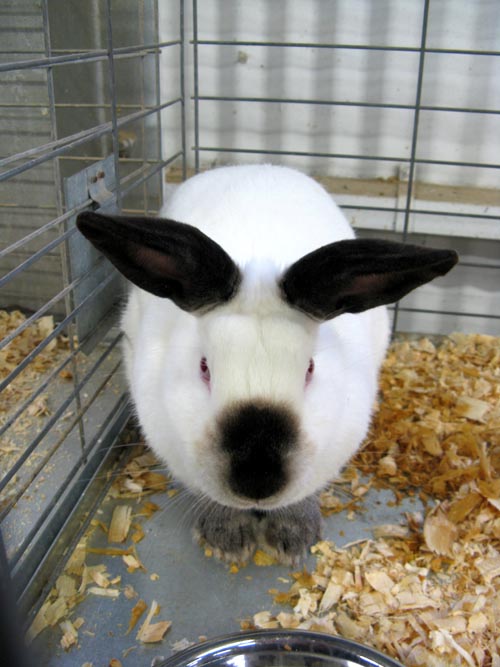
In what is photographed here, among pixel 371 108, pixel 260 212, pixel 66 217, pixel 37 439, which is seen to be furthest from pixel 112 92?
pixel 371 108

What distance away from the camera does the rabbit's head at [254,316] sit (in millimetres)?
1329

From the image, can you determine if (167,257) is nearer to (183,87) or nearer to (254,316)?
(254,316)

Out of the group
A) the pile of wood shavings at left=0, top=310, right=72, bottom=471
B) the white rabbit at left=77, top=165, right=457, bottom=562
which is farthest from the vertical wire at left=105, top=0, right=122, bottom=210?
the pile of wood shavings at left=0, top=310, right=72, bottom=471

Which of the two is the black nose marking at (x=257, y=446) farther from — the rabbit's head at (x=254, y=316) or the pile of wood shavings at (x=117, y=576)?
the pile of wood shavings at (x=117, y=576)

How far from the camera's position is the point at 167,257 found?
1390 mm

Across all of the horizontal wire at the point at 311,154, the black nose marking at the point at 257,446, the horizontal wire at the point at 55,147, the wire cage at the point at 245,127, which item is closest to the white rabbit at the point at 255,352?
the black nose marking at the point at 257,446

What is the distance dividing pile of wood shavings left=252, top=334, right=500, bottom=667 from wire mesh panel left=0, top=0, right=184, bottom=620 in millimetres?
754

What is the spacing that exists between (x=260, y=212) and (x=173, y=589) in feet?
3.61

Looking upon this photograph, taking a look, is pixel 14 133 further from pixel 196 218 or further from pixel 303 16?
pixel 303 16

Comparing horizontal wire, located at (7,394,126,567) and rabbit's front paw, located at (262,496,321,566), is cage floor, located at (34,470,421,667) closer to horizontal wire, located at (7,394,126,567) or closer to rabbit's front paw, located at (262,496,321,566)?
rabbit's front paw, located at (262,496,321,566)

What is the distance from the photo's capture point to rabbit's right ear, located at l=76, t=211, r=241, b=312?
130 cm

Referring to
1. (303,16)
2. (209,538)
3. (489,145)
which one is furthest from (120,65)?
(209,538)

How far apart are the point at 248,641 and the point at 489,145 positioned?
233 cm

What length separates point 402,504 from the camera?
2.19 meters
